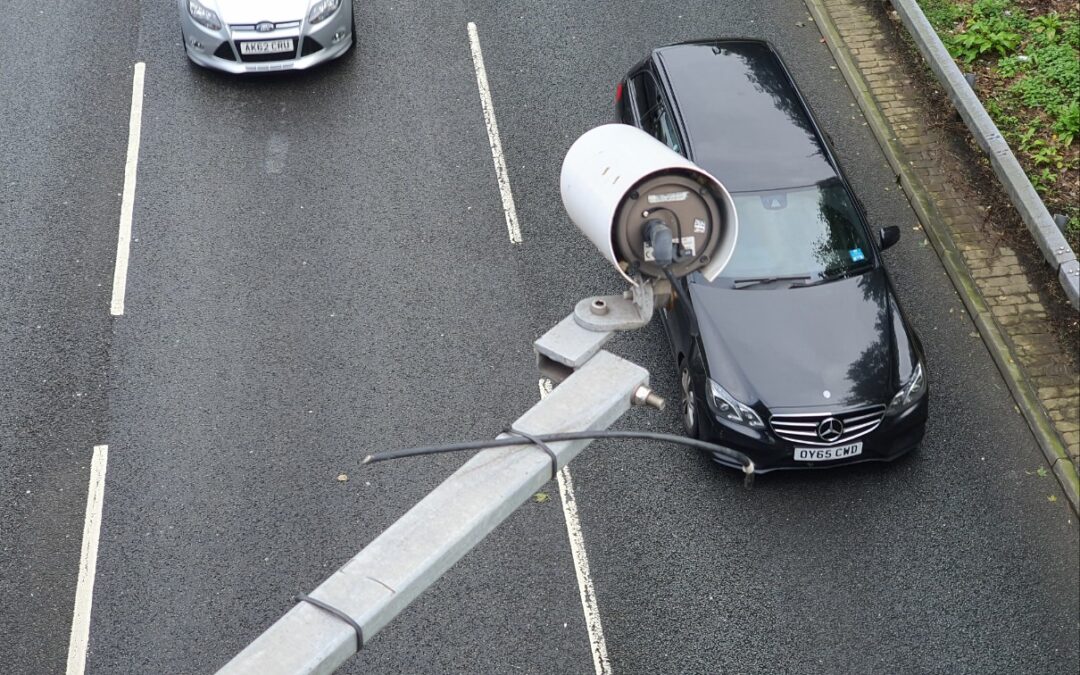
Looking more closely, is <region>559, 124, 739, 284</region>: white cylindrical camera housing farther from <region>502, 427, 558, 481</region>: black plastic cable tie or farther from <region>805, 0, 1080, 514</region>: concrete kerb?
<region>805, 0, 1080, 514</region>: concrete kerb

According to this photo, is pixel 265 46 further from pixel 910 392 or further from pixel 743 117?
pixel 910 392

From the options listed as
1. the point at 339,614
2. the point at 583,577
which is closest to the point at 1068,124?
the point at 583,577

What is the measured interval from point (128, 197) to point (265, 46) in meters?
2.40

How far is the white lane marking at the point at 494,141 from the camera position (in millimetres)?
11250

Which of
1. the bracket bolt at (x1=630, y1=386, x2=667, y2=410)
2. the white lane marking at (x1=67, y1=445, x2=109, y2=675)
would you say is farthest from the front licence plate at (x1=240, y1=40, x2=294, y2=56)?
the bracket bolt at (x1=630, y1=386, x2=667, y2=410)

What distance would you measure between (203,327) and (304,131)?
3.05 m

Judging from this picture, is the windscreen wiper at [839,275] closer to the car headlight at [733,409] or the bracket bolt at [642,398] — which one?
the car headlight at [733,409]

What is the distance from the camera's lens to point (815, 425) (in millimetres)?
8625

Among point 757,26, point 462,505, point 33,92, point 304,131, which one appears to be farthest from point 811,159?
point 33,92

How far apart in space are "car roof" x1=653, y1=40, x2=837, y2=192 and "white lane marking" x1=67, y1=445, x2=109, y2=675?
5.60 meters

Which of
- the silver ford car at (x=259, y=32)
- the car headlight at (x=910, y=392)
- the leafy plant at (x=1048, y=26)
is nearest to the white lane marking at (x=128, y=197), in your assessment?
the silver ford car at (x=259, y=32)

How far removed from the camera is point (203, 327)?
1024cm

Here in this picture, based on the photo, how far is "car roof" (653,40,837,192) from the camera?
383 inches

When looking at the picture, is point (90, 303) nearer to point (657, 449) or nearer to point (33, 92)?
point (33, 92)
